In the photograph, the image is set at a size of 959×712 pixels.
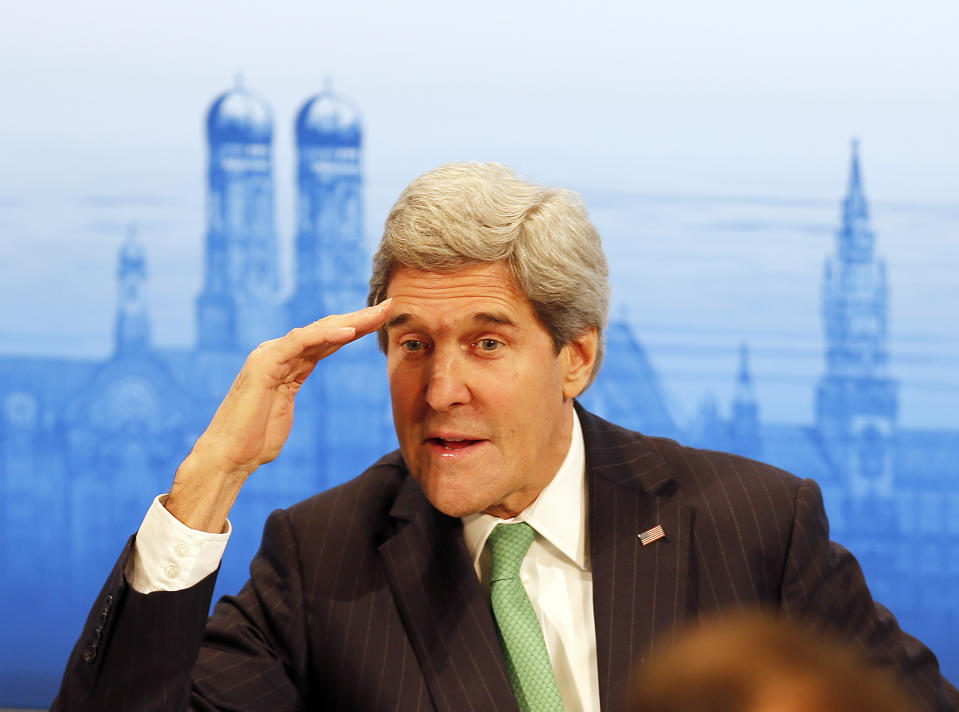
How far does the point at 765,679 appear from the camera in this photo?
75 centimetres

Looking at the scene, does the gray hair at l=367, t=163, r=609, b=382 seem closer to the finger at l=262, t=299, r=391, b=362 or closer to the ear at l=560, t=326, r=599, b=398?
the ear at l=560, t=326, r=599, b=398

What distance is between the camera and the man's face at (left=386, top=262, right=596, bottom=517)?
1976 millimetres

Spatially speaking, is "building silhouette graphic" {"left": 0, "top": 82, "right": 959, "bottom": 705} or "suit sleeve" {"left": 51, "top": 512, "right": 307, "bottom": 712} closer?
"suit sleeve" {"left": 51, "top": 512, "right": 307, "bottom": 712}

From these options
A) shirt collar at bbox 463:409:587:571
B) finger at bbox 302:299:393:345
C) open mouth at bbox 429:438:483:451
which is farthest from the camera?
shirt collar at bbox 463:409:587:571

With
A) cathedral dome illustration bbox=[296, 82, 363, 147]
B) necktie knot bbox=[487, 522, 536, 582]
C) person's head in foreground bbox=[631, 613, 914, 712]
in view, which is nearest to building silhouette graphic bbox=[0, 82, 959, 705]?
cathedral dome illustration bbox=[296, 82, 363, 147]

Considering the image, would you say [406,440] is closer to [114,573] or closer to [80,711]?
A: [114,573]

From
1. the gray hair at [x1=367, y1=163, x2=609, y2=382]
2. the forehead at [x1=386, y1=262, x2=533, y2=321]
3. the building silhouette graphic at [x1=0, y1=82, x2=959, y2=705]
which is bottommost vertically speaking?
the building silhouette graphic at [x1=0, y1=82, x2=959, y2=705]

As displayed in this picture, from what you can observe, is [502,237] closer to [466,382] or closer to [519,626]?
[466,382]

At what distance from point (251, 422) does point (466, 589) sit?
1.60 ft

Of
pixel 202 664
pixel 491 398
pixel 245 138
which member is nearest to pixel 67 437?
pixel 245 138

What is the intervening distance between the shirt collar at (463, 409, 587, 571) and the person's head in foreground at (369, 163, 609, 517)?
10 cm

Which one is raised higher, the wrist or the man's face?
the man's face

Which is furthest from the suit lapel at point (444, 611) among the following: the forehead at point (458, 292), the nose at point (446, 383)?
the forehead at point (458, 292)

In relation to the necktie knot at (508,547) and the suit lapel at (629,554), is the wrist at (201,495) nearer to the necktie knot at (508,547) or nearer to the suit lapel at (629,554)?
the necktie knot at (508,547)
